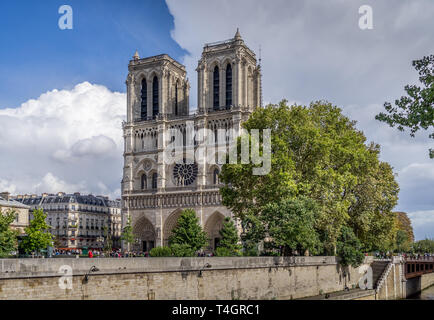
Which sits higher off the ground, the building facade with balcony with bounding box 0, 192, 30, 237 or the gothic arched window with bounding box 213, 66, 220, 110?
the gothic arched window with bounding box 213, 66, 220, 110

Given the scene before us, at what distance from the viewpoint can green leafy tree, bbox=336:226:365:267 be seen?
36719mm

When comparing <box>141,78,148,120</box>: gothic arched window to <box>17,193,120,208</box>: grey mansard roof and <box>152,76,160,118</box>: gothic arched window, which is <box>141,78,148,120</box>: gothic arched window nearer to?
<box>152,76,160,118</box>: gothic arched window

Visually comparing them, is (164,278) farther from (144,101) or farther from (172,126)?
(144,101)

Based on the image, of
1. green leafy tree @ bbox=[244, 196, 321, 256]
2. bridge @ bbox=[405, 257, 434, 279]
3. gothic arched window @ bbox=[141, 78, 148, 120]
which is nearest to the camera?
green leafy tree @ bbox=[244, 196, 321, 256]

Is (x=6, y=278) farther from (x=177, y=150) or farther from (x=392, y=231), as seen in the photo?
(x=177, y=150)

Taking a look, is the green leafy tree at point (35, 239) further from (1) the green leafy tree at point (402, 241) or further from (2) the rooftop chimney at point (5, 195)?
(1) the green leafy tree at point (402, 241)

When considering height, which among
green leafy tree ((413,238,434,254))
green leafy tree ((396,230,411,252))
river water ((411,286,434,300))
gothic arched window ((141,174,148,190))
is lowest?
river water ((411,286,434,300))

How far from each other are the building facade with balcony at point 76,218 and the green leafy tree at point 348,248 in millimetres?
45757

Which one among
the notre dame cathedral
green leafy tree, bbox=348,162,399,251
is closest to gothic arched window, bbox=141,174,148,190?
the notre dame cathedral

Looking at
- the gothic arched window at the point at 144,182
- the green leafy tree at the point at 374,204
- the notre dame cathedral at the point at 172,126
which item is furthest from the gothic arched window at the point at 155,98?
the green leafy tree at the point at 374,204

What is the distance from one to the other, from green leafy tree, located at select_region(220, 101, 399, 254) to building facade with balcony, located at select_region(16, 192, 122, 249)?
45.3 m

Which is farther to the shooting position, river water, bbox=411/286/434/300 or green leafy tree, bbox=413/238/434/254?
green leafy tree, bbox=413/238/434/254

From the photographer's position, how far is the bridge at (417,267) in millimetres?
45625

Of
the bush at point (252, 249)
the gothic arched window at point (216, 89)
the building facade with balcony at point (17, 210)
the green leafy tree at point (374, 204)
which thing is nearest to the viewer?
the bush at point (252, 249)
